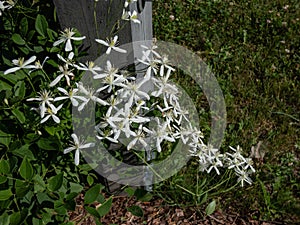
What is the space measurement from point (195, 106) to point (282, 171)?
57cm

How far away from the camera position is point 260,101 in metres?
2.31

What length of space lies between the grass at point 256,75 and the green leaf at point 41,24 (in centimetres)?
84

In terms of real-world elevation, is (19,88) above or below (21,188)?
above

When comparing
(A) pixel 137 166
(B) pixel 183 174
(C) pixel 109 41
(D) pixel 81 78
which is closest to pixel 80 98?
(D) pixel 81 78

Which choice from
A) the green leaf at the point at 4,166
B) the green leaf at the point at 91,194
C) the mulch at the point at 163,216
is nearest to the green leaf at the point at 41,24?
the green leaf at the point at 4,166

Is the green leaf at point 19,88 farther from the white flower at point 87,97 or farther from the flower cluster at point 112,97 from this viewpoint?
the white flower at point 87,97

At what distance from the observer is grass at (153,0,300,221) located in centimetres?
190

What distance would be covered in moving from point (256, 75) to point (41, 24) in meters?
1.55

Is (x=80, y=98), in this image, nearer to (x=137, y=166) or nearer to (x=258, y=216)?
(x=137, y=166)

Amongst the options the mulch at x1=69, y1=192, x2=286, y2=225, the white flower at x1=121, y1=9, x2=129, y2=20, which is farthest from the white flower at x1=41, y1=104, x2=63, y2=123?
the mulch at x1=69, y1=192, x2=286, y2=225

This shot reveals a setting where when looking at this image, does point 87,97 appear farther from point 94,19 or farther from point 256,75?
point 256,75

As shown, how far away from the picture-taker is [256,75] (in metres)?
2.47

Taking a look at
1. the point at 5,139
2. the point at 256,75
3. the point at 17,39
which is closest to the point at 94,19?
the point at 17,39

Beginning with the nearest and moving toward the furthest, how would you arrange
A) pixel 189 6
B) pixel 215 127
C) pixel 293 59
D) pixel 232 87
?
pixel 215 127 < pixel 232 87 < pixel 293 59 < pixel 189 6
